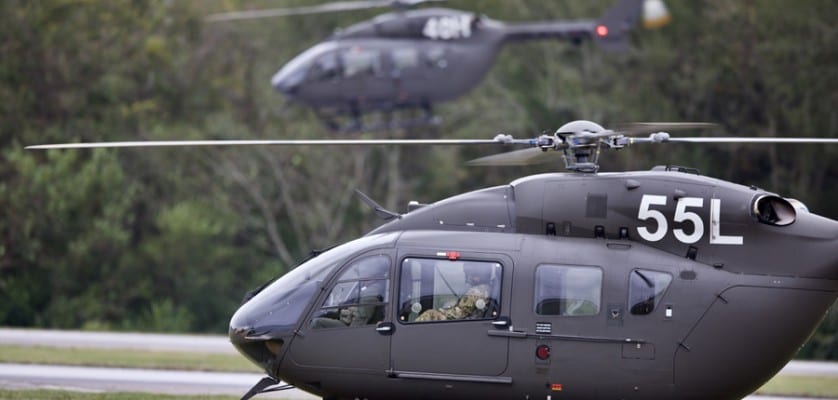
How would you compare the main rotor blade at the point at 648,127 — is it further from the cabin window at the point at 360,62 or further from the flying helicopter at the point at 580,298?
the cabin window at the point at 360,62

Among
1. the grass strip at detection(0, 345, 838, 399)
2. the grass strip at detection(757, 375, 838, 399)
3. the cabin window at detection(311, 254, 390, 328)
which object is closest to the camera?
the cabin window at detection(311, 254, 390, 328)

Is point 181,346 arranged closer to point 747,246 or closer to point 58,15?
point 747,246

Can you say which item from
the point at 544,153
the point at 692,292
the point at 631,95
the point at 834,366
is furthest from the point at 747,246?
the point at 631,95

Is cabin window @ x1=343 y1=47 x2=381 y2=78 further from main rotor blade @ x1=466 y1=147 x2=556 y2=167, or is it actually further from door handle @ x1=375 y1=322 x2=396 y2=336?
door handle @ x1=375 y1=322 x2=396 y2=336

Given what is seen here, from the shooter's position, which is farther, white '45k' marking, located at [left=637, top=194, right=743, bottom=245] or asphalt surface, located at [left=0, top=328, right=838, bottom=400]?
asphalt surface, located at [left=0, top=328, right=838, bottom=400]

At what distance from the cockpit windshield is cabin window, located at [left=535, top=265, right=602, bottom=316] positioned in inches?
62.0

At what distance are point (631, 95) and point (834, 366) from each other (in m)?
18.3

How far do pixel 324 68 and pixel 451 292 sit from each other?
60.1 ft

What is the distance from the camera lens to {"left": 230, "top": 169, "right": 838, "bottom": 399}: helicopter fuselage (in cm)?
1088

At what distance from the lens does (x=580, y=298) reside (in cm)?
1100

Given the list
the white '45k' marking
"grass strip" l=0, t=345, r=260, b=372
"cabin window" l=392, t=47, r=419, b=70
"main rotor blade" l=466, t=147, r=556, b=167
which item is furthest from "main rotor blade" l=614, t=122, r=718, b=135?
"cabin window" l=392, t=47, r=419, b=70

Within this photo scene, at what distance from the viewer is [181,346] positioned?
2277cm

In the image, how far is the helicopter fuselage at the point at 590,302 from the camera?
35.7 feet

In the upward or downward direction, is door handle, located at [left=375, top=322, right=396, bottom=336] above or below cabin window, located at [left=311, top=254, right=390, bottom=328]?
below
